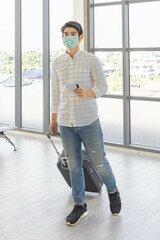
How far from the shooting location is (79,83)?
11.3 ft

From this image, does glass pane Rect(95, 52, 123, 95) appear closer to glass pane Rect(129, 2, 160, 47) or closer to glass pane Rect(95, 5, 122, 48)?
glass pane Rect(95, 5, 122, 48)

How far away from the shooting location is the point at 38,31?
7.53m

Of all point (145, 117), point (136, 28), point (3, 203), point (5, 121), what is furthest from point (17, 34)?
point (3, 203)

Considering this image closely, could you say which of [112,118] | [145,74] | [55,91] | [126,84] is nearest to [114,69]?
[126,84]

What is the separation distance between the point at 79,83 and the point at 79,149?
541 mm

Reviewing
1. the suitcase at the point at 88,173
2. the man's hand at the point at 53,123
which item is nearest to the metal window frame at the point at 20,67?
the suitcase at the point at 88,173

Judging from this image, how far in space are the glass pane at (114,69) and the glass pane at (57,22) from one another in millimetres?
898

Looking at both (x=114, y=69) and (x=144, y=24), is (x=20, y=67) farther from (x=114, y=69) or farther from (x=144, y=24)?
(x=144, y=24)

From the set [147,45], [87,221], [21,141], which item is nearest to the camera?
[87,221]

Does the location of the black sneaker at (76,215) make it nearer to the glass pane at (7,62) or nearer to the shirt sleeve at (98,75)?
the shirt sleeve at (98,75)

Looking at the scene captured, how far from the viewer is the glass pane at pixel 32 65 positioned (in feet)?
24.8

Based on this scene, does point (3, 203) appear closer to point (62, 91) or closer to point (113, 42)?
point (62, 91)

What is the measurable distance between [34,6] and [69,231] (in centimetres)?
495

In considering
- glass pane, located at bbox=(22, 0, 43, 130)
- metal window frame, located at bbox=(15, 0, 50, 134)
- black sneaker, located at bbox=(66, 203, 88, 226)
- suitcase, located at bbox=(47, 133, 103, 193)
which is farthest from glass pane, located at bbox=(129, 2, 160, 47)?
black sneaker, located at bbox=(66, 203, 88, 226)
